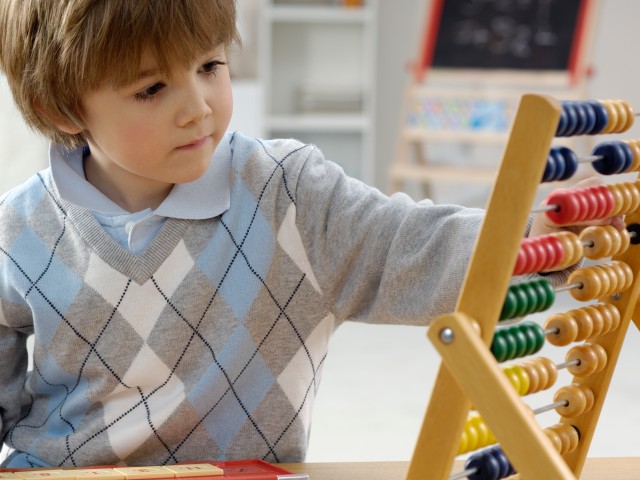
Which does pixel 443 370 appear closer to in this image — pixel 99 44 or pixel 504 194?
pixel 504 194

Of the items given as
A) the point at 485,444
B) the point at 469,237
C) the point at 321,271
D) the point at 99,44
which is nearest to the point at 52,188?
the point at 99,44

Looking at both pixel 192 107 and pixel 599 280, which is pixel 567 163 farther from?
pixel 192 107

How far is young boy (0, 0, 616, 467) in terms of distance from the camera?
4.13 ft

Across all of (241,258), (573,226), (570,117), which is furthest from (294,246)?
(570,117)

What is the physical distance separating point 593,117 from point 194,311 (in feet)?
1.89

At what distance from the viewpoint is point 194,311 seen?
131 cm

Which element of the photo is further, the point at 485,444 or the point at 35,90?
the point at 35,90

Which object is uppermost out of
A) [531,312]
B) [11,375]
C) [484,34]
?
[531,312]

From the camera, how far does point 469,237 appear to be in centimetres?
113

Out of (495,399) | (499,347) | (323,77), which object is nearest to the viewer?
(495,399)

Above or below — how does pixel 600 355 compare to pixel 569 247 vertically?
below

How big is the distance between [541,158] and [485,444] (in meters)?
0.30

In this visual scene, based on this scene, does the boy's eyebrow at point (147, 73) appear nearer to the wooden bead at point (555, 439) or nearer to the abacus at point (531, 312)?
the abacus at point (531, 312)

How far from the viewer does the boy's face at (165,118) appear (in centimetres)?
117
